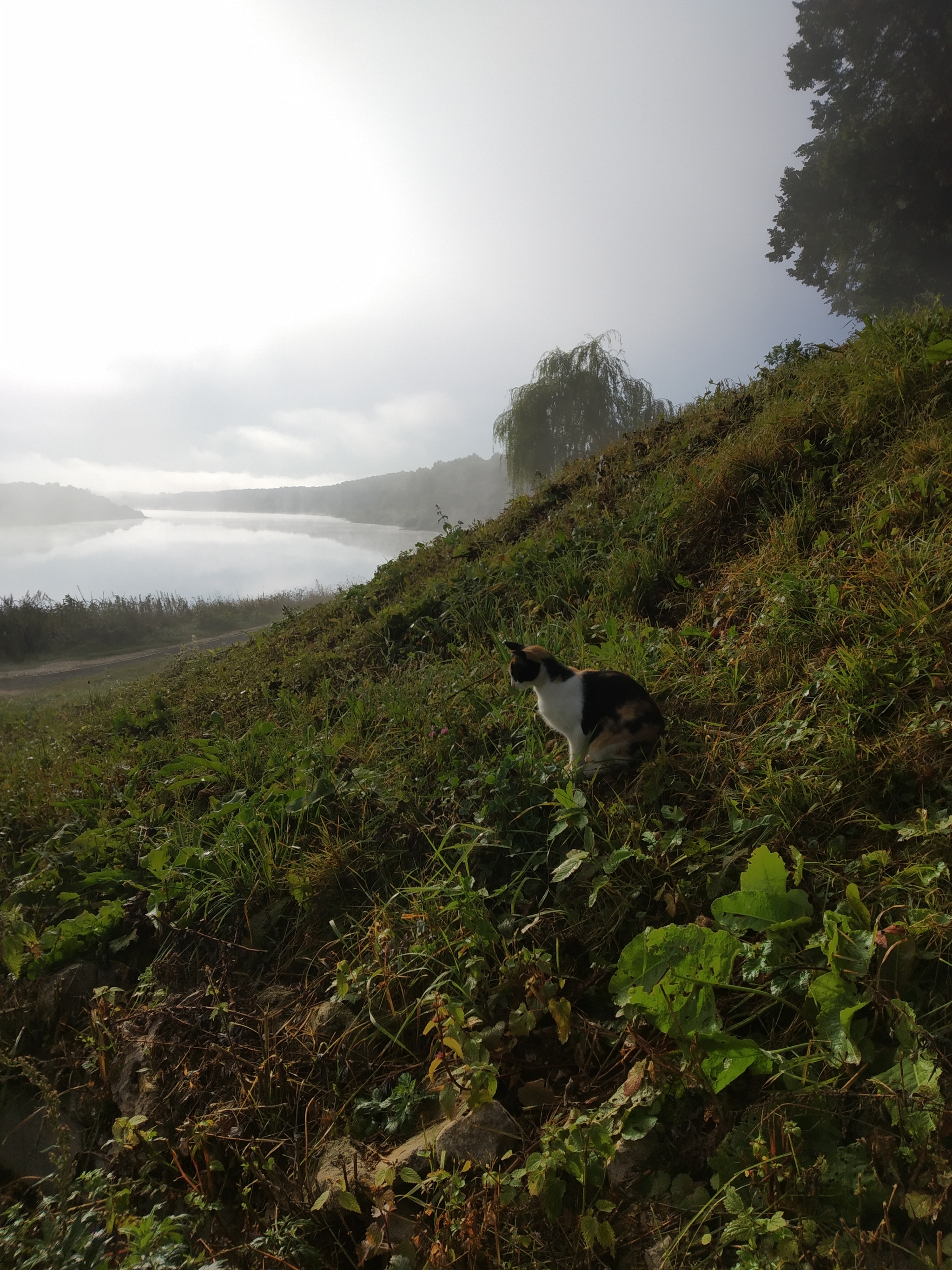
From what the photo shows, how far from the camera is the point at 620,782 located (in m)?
2.72

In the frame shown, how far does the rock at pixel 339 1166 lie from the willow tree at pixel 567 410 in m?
17.4

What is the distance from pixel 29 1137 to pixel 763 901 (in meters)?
2.75

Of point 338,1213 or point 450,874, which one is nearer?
point 338,1213

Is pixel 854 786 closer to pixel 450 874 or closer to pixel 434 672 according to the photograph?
pixel 450 874

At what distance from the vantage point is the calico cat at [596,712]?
2791 millimetres

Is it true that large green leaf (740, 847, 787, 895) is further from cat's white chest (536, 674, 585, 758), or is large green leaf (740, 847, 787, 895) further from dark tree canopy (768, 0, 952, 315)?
dark tree canopy (768, 0, 952, 315)

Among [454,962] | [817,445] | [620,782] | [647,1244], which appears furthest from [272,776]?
[817,445]

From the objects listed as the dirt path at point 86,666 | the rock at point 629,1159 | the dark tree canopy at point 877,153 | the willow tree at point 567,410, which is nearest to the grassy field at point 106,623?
the dirt path at point 86,666

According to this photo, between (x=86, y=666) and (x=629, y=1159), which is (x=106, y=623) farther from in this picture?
(x=629, y=1159)

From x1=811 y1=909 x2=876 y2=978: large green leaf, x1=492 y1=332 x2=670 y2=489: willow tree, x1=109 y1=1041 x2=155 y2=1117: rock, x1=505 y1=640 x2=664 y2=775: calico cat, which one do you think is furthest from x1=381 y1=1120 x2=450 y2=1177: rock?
x1=492 y1=332 x2=670 y2=489: willow tree

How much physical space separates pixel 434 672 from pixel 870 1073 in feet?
A: 11.2

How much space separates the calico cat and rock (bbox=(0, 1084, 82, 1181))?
243 centimetres

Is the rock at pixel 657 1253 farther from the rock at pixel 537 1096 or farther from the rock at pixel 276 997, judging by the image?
the rock at pixel 276 997

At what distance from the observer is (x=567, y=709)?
117 inches
